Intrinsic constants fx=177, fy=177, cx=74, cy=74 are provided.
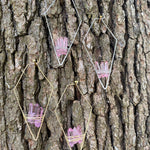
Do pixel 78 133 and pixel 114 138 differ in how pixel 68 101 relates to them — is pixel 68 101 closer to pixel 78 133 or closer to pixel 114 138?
pixel 78 133

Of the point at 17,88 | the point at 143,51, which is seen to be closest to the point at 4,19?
the point at 17,88

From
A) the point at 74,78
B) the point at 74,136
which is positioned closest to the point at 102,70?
the point at 74,78

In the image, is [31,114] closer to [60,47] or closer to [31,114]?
[31,114]

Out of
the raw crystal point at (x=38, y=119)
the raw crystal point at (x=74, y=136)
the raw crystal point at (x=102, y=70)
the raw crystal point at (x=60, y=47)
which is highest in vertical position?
the raw crystal point at (x=60, y=47)

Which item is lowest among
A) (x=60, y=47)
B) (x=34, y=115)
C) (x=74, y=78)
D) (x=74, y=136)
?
(x=74, y=136)

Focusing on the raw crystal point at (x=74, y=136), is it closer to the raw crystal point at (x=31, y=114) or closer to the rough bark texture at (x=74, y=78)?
the rough bark texture at (x=74, y=78)

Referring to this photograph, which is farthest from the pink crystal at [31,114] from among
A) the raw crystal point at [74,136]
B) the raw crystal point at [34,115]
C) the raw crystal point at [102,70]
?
the raw crystal point at [102,70]
